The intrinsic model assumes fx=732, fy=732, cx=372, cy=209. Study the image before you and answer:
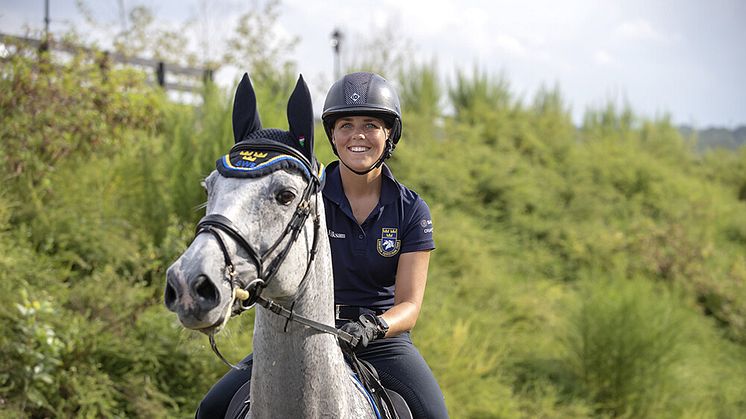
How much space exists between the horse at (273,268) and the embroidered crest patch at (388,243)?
52 centimetres

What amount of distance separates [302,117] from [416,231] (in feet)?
3.11

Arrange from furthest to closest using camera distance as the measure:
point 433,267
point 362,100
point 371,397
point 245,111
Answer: point 433,267 < point 362,100 < point 371,397 < point 245,111

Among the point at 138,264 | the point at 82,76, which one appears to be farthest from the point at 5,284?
the point at 82,76

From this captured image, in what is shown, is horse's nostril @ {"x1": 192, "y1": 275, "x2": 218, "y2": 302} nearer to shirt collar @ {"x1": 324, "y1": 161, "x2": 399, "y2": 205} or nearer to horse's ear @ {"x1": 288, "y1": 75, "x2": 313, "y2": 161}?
horse's ear @ {"x1": 288, "y1": 75, "x2": 313, "y2": 161}

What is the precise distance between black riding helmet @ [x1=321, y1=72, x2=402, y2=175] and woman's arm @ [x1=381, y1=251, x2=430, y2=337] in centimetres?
42

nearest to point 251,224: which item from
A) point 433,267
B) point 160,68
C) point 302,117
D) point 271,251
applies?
point 271,251

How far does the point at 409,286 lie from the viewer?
3.04m

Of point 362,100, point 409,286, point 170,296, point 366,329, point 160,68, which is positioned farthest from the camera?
point 160,68

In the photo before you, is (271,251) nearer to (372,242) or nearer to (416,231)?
(372,242)

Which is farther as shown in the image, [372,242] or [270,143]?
[372,242]

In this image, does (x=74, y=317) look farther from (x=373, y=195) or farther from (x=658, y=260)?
(x=658, y=260)

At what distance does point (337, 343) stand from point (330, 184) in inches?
34.1

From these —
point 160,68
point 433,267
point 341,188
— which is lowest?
point 433,267

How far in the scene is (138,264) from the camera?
22.0ft
